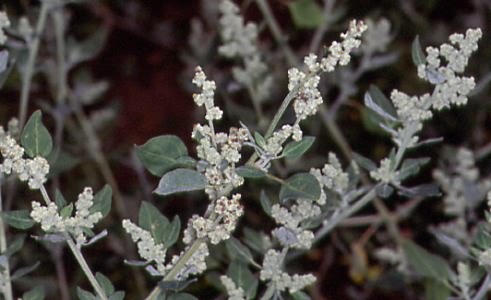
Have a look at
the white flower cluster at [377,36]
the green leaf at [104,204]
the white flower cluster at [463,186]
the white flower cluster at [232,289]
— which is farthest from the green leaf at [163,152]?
the white flower cluster at [377,36]

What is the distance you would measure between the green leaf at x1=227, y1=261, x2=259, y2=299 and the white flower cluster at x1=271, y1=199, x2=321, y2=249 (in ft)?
0.32

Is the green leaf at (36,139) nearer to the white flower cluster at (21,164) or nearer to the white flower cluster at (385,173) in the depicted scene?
the white flower cluster at (21,164)

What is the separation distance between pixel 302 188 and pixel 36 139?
11.4 inches

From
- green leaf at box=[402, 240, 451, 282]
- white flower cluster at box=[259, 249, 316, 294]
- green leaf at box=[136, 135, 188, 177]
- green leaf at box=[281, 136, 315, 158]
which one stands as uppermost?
green leaf at box=[136, 135, 188, 177]

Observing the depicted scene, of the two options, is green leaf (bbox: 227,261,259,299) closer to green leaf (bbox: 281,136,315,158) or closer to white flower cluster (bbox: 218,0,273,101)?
green leaf (bbox: 281,136,315,158)

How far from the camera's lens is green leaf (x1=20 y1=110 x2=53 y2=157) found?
3.14ft

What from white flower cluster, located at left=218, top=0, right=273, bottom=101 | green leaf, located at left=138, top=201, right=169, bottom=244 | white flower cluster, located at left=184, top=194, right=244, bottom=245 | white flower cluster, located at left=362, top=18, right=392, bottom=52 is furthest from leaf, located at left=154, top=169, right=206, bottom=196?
white flower cluster, located at left=362, top=18, right=392, bottom=52

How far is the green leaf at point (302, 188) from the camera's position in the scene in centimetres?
93

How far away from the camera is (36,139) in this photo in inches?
37.8

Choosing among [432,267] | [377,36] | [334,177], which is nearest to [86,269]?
[334,177]

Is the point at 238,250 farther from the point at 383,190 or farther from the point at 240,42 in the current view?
the point at 240,42

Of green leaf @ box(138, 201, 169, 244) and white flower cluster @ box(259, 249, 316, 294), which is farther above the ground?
green leaf @ box(138, 201, 169, 244)

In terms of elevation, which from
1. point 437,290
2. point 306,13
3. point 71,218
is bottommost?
point 437,290

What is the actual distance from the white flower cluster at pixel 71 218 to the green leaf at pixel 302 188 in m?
0.20
